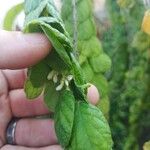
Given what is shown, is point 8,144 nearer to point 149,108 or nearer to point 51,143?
point 51,143

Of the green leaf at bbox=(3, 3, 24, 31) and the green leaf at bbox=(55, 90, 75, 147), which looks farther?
the green leaf at bbox=(3, 3, 24, 31)

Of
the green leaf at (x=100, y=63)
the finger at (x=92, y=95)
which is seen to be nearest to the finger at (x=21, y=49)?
the finger at (x=92, y=95)

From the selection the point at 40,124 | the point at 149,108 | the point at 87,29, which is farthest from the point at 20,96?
the point at 149,108

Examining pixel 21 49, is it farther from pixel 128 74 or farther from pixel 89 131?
pixel 128 74

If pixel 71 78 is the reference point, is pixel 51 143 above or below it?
below

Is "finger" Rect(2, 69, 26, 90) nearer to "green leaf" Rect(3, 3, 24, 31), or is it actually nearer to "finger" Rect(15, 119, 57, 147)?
"finger" Rect(15, 119, 57, 147)

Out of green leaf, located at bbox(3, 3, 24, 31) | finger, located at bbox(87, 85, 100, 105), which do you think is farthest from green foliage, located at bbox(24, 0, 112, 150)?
green leaf, located at bbox(3, 3, 24, 31)
